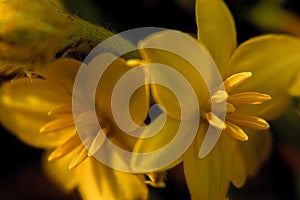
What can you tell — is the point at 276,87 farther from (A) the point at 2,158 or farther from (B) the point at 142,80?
(A) the point at 2,158

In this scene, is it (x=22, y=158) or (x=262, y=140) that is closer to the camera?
(x=262, y=140)

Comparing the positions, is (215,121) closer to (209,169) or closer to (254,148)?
(209,169)

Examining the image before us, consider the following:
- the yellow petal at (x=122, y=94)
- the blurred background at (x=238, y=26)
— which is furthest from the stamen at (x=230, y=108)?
the blurred background at (x=238, y=26)

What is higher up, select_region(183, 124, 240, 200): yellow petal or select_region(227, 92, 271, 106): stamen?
select_region(227, 92, 271, 106): stamen

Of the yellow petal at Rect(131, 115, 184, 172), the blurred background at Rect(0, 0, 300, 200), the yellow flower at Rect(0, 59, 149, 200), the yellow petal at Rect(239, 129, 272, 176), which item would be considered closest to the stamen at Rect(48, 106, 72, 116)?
the yellow flower at Rect(0, 59, 149, 200)

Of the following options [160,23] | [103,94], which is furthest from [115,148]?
[160,23]

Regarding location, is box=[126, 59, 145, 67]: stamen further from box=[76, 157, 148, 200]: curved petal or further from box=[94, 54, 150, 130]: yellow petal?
box=[76, 157, 148, 200]: curved petal

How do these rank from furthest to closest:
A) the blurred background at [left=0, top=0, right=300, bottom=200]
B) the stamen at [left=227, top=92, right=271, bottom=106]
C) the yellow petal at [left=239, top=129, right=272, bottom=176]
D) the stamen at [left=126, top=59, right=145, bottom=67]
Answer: the blurred background at [left=0, top=0, right=300, bottom=200] < the yellow petal at [left=239, top=129, right=272, bottom=176] < the stamen at [left=227, top=92, right=271, bottom=106] < the stamen at [left=126, top=59, right=145, bottom=67]

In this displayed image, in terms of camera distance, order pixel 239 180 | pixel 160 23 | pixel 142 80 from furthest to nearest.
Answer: pixel 160 23
pixel 239 180
pixel 142 80
